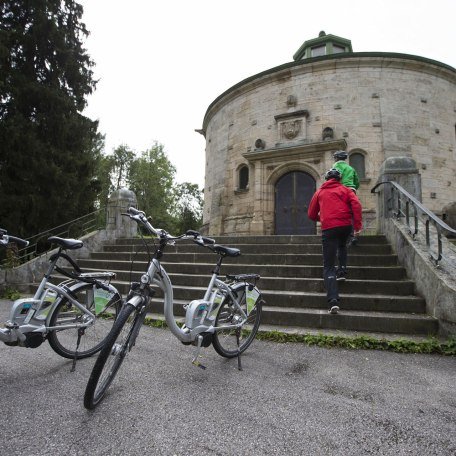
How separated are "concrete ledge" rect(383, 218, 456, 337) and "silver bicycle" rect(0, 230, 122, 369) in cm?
389

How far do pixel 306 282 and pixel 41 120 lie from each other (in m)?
11.2

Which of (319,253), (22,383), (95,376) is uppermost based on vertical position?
(319,253)

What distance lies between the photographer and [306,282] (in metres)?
5.22

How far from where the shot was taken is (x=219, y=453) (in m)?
1.77

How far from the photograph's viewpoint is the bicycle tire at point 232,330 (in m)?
3.18

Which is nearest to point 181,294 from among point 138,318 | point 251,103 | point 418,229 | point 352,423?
point 138,318

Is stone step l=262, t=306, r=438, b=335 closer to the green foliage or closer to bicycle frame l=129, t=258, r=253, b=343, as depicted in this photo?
the green foliage

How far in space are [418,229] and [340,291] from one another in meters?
1.79

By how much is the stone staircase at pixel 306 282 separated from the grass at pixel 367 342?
1.09 feet

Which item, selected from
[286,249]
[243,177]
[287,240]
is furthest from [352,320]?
[243,177]

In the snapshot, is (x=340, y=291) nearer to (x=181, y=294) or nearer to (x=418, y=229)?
(x=418, y=229)

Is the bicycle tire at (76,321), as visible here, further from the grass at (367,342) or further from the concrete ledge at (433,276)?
the concrete ledge at (433,276)

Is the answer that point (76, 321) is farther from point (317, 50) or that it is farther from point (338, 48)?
point (338, 48)

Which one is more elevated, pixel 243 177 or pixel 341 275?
pixel 243 177
